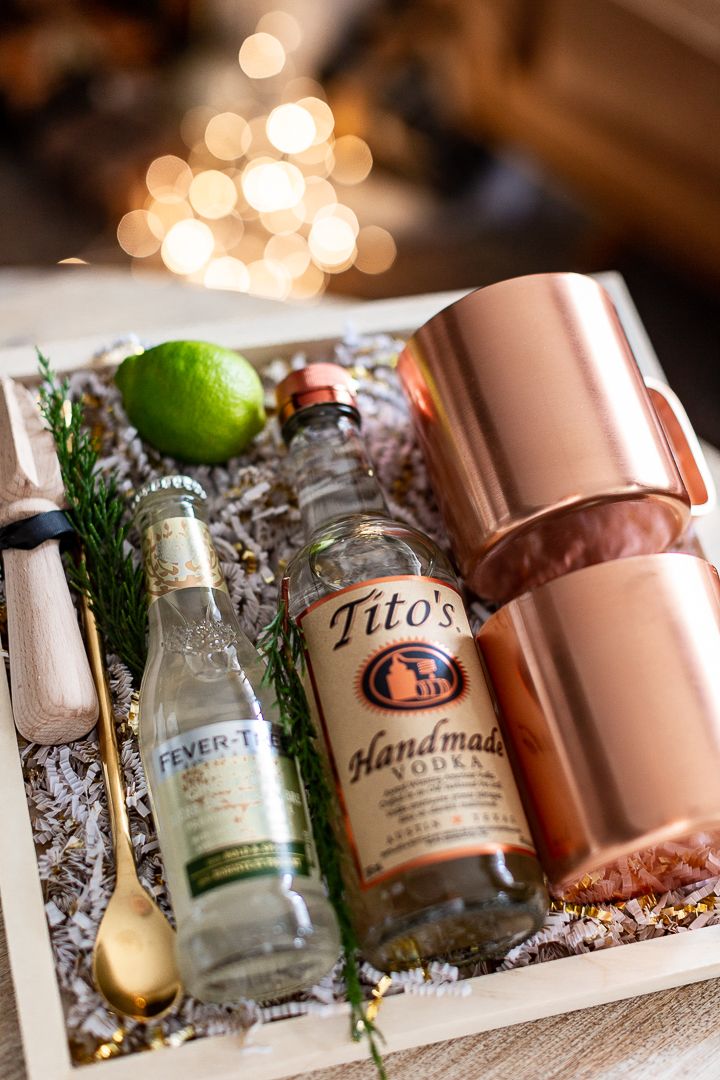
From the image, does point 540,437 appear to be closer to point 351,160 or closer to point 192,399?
point 192,399

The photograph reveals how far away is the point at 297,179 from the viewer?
69.5 inches

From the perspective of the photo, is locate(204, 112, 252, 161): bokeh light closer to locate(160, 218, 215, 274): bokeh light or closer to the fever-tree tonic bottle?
locate(160, 218, 215, 274): bokeh light

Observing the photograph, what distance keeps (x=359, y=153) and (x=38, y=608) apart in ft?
4.64

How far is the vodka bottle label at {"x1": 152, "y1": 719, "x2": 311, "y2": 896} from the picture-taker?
22.3 inches

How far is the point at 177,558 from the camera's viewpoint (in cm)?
66

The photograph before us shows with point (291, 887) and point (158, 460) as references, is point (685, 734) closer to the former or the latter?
point (291, 887)

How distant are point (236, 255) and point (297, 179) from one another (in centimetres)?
19

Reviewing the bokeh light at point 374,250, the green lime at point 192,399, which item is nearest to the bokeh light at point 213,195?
the bokeh light at point 374,250

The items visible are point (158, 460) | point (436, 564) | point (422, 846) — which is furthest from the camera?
point (158, 460)

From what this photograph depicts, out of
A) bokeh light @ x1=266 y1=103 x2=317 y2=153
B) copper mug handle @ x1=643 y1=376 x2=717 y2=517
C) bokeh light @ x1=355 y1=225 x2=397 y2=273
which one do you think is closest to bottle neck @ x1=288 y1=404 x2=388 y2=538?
copper mug handle @ x1=643 y1=376 x2=717 y2=517

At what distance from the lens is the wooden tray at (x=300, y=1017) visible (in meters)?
0.58

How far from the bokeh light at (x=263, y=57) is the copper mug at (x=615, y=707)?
1542mm

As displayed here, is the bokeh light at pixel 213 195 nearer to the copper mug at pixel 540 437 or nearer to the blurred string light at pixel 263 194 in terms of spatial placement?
the blurred string light at pixel 263 194

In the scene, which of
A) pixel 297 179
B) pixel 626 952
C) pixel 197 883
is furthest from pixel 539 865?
pixel 297 179
